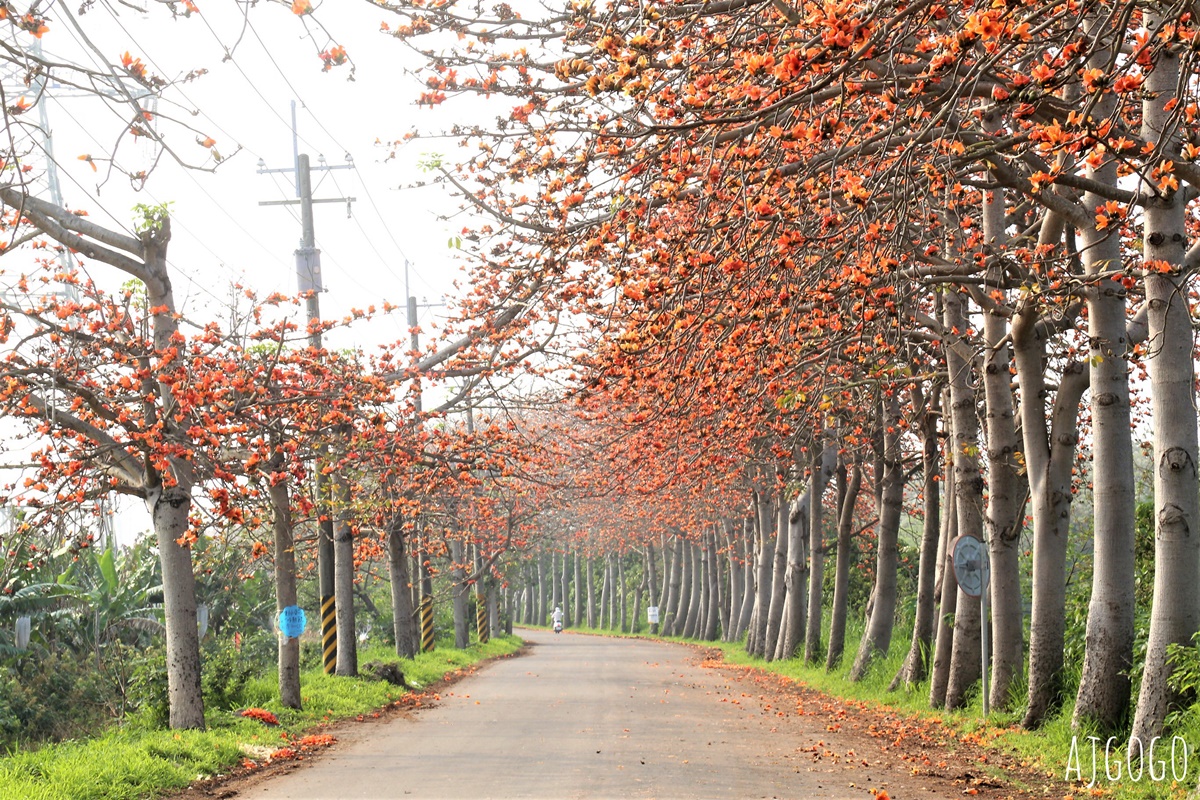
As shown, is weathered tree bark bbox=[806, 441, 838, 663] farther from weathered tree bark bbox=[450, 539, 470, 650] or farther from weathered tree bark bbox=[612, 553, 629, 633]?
weathered tree bark bbox=[612, 553, 629, 633]

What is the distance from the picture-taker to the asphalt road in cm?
917

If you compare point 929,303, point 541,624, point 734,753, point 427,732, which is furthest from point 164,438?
point 541,624

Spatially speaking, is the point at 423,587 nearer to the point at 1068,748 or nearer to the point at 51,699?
the point at 51,699

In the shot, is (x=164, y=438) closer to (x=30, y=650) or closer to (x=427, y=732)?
(x=427, y=732)

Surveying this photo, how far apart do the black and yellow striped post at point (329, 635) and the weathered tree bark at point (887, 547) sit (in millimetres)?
8436

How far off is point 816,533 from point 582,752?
39.1 ft

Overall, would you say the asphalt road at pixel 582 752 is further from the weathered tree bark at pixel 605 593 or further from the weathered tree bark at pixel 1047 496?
the weathered tree bark at pixel 605 593

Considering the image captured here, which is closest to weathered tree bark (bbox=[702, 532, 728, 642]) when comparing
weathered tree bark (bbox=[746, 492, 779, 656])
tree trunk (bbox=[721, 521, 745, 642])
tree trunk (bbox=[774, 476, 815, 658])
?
tree trunk (bbox=[721, 521, 745, 642])

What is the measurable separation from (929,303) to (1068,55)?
1118cm

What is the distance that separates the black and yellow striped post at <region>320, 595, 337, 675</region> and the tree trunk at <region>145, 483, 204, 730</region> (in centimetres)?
754

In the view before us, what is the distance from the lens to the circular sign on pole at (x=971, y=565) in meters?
12.3

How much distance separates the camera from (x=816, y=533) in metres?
22.6

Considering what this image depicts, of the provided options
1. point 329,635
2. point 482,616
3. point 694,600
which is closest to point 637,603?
point 694,600

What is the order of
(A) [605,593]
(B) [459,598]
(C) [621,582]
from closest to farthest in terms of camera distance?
1. (B) [459,598]
2. (C) [621,582]
3. (A) [605,593]
